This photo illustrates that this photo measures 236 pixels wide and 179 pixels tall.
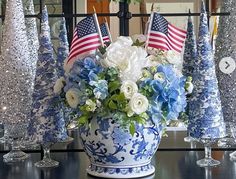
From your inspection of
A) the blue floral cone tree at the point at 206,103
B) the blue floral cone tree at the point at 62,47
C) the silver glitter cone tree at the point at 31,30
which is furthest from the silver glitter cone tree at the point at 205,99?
the silver glitter cone tree at the point at 31,30

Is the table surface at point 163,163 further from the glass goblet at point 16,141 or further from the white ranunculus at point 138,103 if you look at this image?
the white ranunculus at point 138,103

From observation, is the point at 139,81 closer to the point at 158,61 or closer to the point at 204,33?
the point at 158,61

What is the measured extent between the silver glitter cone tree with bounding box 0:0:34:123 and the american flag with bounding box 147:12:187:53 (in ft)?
1.02

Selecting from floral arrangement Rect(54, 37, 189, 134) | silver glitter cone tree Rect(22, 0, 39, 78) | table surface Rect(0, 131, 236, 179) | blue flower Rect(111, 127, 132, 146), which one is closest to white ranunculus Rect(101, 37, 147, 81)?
floral arrangement Rect(54, 37, 189, 134)

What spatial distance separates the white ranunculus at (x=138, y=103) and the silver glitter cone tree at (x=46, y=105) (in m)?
0.25

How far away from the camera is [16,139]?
1.07m

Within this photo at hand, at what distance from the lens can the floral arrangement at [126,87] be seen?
2.65ft

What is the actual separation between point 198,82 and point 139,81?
204 mm

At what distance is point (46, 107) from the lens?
0.97 meters

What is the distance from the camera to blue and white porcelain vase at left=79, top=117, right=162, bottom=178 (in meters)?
0.85

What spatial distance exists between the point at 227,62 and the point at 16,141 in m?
0.56

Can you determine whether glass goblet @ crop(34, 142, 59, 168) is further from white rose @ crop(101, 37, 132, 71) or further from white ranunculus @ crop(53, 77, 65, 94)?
white rose @ crop(101, 37, 132, 71)

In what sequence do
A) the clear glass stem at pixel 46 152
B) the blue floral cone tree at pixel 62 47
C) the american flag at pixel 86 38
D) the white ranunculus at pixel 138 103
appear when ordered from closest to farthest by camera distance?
1. the white ranunculus at pixel 138 103
2. the american flag at pixel 86 38
3. the clear glass stem at pixel 46 152
4. the blue floral cone tree at pixel 62 47

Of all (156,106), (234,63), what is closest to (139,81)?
(156,106)
